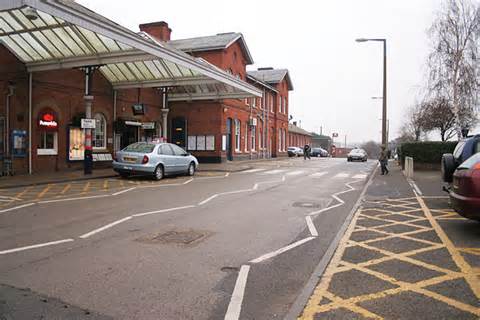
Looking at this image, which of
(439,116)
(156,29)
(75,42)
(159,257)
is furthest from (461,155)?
(156,29)

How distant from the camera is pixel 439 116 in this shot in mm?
31469

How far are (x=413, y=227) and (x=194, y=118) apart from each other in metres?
25.2

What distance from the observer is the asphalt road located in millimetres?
3883

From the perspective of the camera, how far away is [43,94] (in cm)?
1809

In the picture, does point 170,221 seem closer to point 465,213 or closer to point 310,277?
point 310,277

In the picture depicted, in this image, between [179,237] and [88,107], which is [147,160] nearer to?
[88,107]

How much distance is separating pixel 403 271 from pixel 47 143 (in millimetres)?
17913

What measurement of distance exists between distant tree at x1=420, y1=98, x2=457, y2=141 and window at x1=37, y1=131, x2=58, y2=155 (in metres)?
26.6

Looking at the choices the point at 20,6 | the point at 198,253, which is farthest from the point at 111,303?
the point at 20,6

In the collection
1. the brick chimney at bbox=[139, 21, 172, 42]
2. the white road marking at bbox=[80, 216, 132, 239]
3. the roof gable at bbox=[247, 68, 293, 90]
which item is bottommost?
the white road marking at bbox=[80, 216, 132, 239]

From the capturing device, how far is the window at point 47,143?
1843 cm

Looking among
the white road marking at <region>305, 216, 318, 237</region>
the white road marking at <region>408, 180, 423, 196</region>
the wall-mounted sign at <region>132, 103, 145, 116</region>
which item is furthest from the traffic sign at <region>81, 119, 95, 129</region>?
the white road marking at <region>408, 180, 423, 196</region>

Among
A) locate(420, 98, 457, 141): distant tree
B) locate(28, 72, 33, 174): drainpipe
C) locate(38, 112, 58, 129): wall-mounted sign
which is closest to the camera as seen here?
locate(28, 72, 33, 174): drainpipe

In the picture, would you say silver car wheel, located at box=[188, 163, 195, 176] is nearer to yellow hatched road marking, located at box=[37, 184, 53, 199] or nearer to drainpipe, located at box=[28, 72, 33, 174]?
yellow hatched road marking, located at box=[37, 184, 53, 199]
